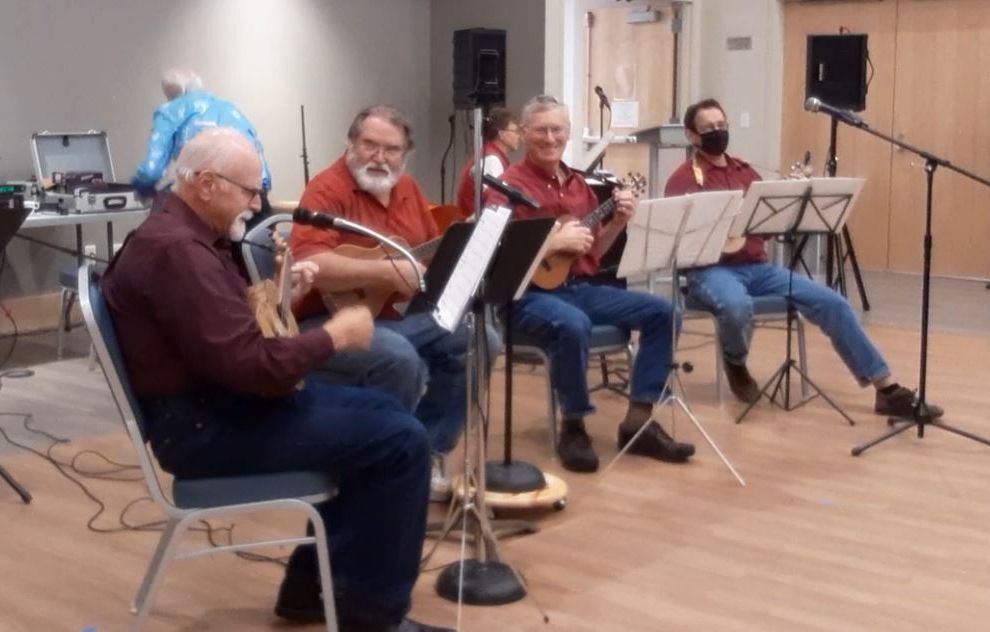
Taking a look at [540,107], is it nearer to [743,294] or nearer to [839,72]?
[743,294]

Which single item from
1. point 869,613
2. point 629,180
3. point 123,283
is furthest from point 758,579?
point 629,180

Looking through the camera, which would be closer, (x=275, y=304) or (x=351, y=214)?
(x=275, y=304)

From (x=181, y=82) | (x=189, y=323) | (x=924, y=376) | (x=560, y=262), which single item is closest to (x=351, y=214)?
(x=560, y=262)

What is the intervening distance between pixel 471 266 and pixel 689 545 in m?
1.23

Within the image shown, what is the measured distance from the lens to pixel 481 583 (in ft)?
11.2

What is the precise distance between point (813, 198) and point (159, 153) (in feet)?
9.40

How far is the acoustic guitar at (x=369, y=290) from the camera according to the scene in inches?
150

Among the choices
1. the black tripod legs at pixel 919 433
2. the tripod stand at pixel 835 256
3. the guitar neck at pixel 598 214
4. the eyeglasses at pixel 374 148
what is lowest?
the black tripod legs at pixel 919 433

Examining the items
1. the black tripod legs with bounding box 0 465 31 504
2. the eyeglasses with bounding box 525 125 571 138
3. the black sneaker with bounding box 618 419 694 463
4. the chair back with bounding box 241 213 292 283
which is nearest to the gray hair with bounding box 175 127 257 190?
the chair back with bounding box 241 213 292 283

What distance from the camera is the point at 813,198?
5.23 metres

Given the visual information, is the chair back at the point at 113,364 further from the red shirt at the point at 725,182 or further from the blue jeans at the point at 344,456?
the red shirt at the point at 725,182

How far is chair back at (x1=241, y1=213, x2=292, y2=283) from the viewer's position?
3668mm

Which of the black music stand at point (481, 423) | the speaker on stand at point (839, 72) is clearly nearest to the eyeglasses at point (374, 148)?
the black music stand at point (481, 423)

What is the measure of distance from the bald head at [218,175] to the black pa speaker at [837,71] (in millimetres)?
5871
